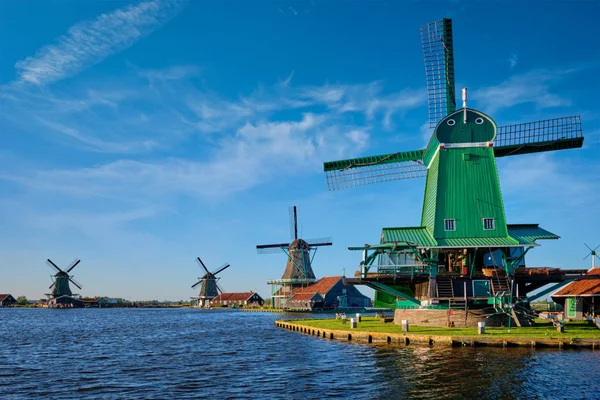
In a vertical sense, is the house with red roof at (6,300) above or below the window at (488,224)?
below

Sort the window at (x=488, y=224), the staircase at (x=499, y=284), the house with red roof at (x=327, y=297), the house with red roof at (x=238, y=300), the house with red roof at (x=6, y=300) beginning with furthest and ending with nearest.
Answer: the house with red roof at (x=6, y=300), the house with red roof at (x=238, y=300), the house with red roof at (x=327, y=297), the window at (x=488, y=224), the staircase at (x=499, y=284)

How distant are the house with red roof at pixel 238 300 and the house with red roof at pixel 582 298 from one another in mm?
98921

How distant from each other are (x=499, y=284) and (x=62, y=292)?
13809cm

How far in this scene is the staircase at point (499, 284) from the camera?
1371 inches

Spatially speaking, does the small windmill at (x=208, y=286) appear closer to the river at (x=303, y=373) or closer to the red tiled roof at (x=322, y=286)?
the red tiled roof at (x=322, y=286)

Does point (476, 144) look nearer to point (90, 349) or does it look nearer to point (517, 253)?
point (517, 253)

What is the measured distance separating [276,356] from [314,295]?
7323 cm

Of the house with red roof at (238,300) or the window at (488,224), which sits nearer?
the window at (488,224)

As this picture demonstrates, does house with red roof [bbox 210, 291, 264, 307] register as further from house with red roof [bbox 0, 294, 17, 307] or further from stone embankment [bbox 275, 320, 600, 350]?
stone embankment [bbox 275, 320, 600, 350]

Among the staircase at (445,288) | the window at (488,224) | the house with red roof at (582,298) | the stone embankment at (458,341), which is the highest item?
the window at (488,224)

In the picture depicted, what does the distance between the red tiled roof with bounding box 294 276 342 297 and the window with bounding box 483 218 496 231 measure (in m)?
68.3

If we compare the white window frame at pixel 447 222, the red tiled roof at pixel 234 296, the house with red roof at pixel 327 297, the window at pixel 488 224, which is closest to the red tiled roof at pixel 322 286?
the house with red roof at pixel 327 297

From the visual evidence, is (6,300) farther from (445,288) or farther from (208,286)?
(445,288)

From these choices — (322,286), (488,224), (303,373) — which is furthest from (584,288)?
(322,286)
